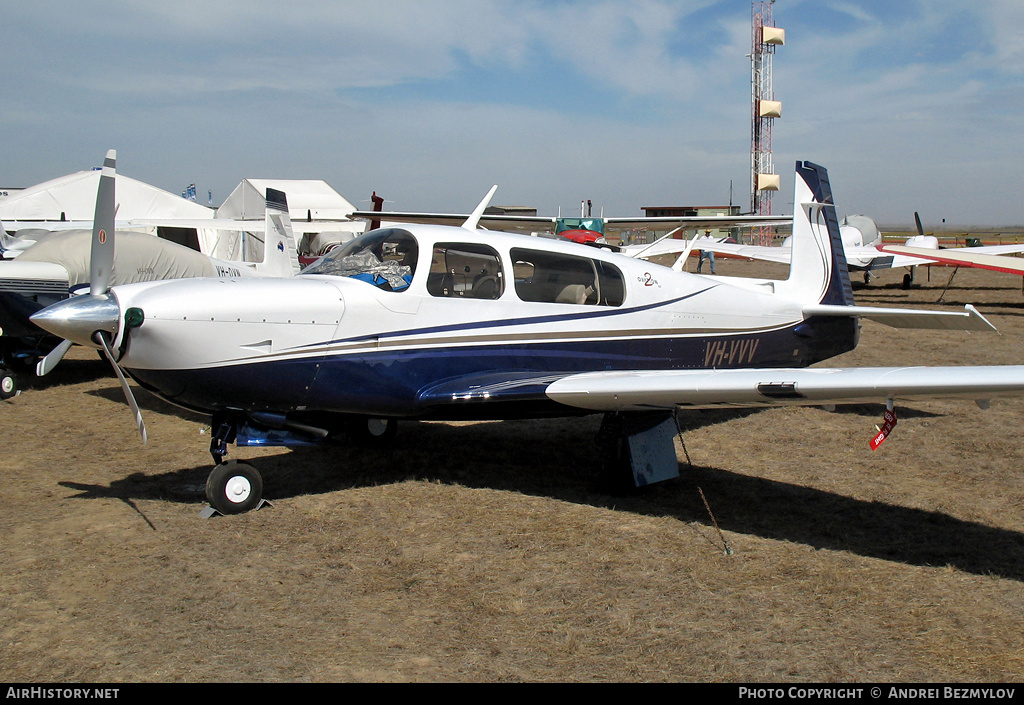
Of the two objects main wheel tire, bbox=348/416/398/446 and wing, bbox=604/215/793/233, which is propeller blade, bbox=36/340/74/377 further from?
wing, bbox=604/215/793/233

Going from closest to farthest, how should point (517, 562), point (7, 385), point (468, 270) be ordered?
point (517, 562) < point (468, 270) < point (7, 385)

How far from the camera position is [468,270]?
5.74 m

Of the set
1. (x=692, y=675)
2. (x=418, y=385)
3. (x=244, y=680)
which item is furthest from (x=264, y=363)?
(x=692, y=675)

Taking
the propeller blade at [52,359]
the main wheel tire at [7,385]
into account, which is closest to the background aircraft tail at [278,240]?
the main wheel tire at [7,385]

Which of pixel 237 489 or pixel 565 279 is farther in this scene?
pixel 565 279

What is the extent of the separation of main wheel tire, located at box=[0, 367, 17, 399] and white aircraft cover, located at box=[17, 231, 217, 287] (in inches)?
53.9

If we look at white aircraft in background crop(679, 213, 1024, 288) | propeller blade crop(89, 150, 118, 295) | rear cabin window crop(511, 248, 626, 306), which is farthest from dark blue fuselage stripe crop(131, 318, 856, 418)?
white aircraft in background crop(679, 213, 1024, 288)

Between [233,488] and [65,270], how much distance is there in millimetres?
6251

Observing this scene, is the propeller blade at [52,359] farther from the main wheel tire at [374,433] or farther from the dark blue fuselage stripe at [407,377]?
the main wheel tire at [374,433]

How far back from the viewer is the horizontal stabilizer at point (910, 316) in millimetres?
6623

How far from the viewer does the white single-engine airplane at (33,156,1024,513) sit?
4629mm

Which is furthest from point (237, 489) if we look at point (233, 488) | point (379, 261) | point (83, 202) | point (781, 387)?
point (83, 202)

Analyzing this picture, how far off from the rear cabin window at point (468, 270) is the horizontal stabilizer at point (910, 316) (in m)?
3.52

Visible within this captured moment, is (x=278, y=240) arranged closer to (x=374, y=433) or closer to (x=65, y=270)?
(x=65, y=270)
